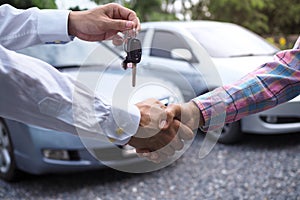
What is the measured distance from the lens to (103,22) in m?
1.84

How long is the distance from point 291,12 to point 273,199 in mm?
8472

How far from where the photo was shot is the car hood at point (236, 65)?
4.13 metres

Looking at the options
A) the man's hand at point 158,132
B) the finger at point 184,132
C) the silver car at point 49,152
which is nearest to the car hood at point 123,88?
the man's hand at point 158,132

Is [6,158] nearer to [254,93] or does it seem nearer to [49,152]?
[49,152]

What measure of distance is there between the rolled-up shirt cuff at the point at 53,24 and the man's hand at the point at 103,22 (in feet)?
0.11

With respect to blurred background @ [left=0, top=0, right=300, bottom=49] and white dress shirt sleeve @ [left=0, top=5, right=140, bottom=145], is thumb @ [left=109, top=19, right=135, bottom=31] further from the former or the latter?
blurred background @ [left=0, top=0, right=300, bottom=49]

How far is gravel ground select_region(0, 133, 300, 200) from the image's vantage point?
11.1ft

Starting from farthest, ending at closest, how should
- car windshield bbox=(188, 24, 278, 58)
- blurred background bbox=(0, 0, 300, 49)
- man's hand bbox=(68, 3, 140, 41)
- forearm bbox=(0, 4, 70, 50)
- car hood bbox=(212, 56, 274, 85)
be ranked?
blurred background bbox=(0, 0, 300, 49)
car windshield bbox=(188, 24, 278, 58)
car hood bbox=(212, 56, 274, 85)
forearm bbox=(0, 4, 70, 50)
man's hand bbox=(68, 3, 140, 41)

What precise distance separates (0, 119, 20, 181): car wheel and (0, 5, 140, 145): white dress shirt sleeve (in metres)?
2.34

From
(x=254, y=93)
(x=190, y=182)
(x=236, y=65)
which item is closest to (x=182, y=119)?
(x=254, y=93)

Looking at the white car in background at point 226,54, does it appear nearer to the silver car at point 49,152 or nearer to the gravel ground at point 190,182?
the gravel ground at point 190,182

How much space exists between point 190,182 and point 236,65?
4.52 feet

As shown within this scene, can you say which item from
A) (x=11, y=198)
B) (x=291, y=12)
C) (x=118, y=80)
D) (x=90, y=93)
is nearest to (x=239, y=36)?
(x=11, y=198)

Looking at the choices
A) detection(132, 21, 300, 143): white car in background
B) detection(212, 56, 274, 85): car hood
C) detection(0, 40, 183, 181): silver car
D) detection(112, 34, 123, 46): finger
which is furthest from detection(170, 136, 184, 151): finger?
detection(212, 56, 274, 85): car hood
